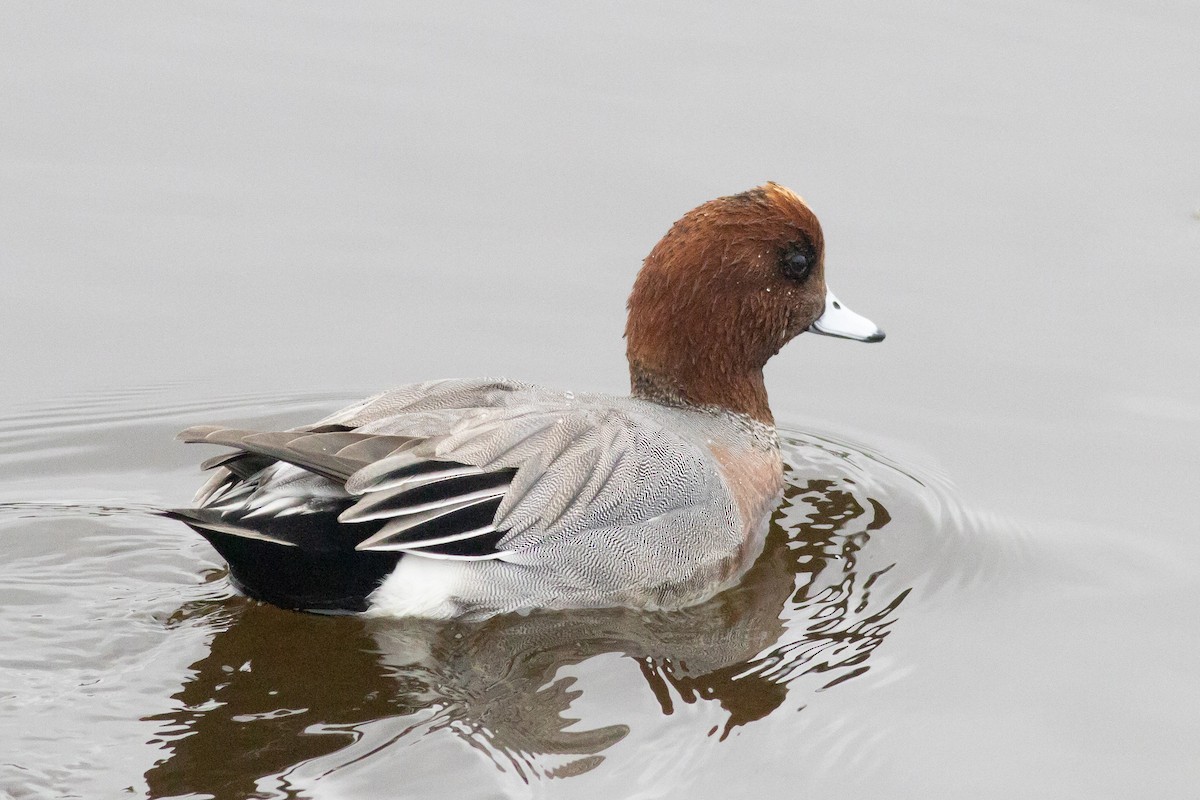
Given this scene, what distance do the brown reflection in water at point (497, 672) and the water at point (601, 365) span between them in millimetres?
17

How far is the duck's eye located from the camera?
6434mm

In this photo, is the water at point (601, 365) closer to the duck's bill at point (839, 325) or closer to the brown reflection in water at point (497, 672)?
the brown reflection in water at point (497, 672)

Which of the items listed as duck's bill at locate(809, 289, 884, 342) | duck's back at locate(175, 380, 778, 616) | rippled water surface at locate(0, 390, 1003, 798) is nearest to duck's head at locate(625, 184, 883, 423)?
duck's bill at locate(809, 289, 884, 342)

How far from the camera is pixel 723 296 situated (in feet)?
20.8

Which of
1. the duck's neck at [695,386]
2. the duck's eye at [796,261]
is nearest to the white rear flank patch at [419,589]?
the duck's neck at [695,386]

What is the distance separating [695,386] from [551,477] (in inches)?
45.1

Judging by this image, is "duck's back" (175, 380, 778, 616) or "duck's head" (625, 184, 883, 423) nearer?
"duck's back" (175, 380, 778, 616)

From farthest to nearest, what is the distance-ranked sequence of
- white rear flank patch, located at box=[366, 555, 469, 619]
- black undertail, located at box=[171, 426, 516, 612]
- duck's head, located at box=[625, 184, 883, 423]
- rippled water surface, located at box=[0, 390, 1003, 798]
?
duck's head, located at box=[625, 184, 883, 423] < white rear flank patch, located at box=[366, 555, 469, 619] < black undertail, located at box=[171, 426, 516, 612] < rippled water surface, located at box=[0, 390, 1003, 798]

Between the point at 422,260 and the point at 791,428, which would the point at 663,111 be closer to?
the point at 422,260

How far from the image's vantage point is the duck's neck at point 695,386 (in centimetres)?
643

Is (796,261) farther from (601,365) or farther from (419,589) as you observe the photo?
(419,589)

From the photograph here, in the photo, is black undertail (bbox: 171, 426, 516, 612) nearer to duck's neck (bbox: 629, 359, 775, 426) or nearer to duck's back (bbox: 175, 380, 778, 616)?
duck's back (bbox: 175, 380, 778, 616)

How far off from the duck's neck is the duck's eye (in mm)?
436

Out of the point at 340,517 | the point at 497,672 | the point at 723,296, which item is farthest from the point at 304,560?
the point at 723,296
